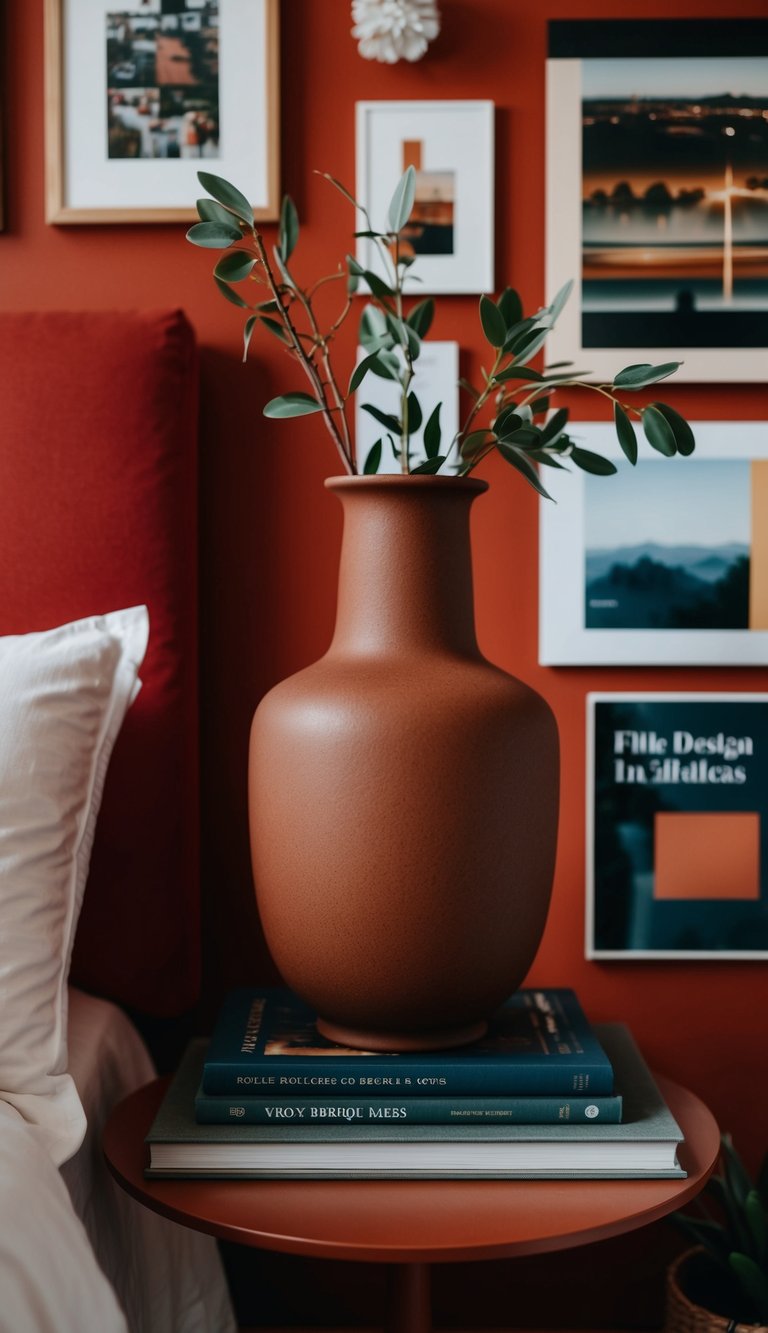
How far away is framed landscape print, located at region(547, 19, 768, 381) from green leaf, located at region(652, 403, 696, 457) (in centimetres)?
29

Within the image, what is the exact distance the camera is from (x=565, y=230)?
131cm

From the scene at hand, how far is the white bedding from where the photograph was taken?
732mm

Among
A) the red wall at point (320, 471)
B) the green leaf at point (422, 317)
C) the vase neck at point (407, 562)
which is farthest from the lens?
the red wall at point (320, 471)

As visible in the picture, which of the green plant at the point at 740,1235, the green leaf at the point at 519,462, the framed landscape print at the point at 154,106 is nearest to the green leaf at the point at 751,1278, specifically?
the green plant at the point at 740,1235

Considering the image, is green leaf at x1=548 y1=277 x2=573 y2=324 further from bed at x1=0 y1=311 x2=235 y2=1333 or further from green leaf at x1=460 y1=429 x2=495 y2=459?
bed at x1=0 y1=311 x2=235 y2=1333

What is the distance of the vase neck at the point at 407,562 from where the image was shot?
1.01m

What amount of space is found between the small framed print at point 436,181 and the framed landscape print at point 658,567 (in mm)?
240

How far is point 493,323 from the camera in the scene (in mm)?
1023

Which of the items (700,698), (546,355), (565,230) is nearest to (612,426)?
(546,355)

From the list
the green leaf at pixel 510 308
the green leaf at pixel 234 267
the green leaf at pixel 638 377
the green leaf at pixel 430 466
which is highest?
the green leaf at pixel 234 267

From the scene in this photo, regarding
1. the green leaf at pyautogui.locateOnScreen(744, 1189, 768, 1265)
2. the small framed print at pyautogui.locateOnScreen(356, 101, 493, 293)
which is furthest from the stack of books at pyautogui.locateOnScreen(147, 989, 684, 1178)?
the small framed print at pyautogui.locateOnScreen(356, 101, 493, 293)

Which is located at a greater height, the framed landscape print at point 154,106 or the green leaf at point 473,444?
the framed landscape print at point 154,106

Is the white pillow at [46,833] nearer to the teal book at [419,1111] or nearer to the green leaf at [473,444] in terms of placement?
the teal book at [419,1111]

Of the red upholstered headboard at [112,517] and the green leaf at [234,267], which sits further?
the red upholstered headboard at [112,517]
